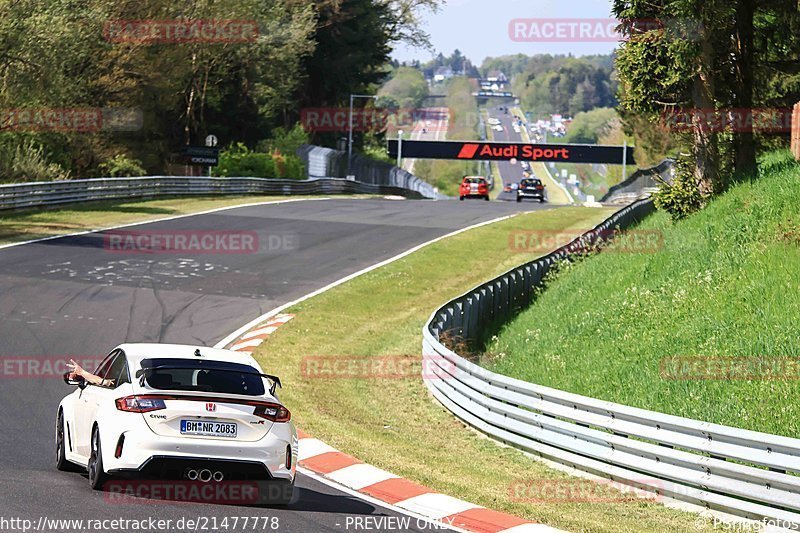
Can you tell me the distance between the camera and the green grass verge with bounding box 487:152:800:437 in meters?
14.7

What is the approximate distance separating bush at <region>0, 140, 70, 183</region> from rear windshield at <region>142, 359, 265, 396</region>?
1282 inches

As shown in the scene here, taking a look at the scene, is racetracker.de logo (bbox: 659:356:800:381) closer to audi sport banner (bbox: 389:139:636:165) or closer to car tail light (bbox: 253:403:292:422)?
car tail light (bbox: 253:403:292:422)

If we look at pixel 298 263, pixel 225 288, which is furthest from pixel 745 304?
pixel 298 263

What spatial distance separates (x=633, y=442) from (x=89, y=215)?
28477mm

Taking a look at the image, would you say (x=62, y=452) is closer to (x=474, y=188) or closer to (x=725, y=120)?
(x=725, y=120)

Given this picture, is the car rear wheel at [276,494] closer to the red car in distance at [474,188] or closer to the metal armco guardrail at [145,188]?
the metal armco guardrail at [145,188]

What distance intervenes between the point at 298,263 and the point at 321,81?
53.9 metres

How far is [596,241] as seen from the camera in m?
30.9

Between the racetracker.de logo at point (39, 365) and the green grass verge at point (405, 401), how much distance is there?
303cm

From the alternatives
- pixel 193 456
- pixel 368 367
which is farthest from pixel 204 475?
pixel 368 367

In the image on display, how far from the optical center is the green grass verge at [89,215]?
33344 millimetres

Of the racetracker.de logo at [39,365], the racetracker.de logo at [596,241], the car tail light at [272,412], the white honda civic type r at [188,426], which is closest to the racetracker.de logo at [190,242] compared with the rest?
the racetracker.de logo at [596,241]

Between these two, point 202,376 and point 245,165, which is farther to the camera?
point 245,165

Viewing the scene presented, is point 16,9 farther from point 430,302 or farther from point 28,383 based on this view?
point 28,383
